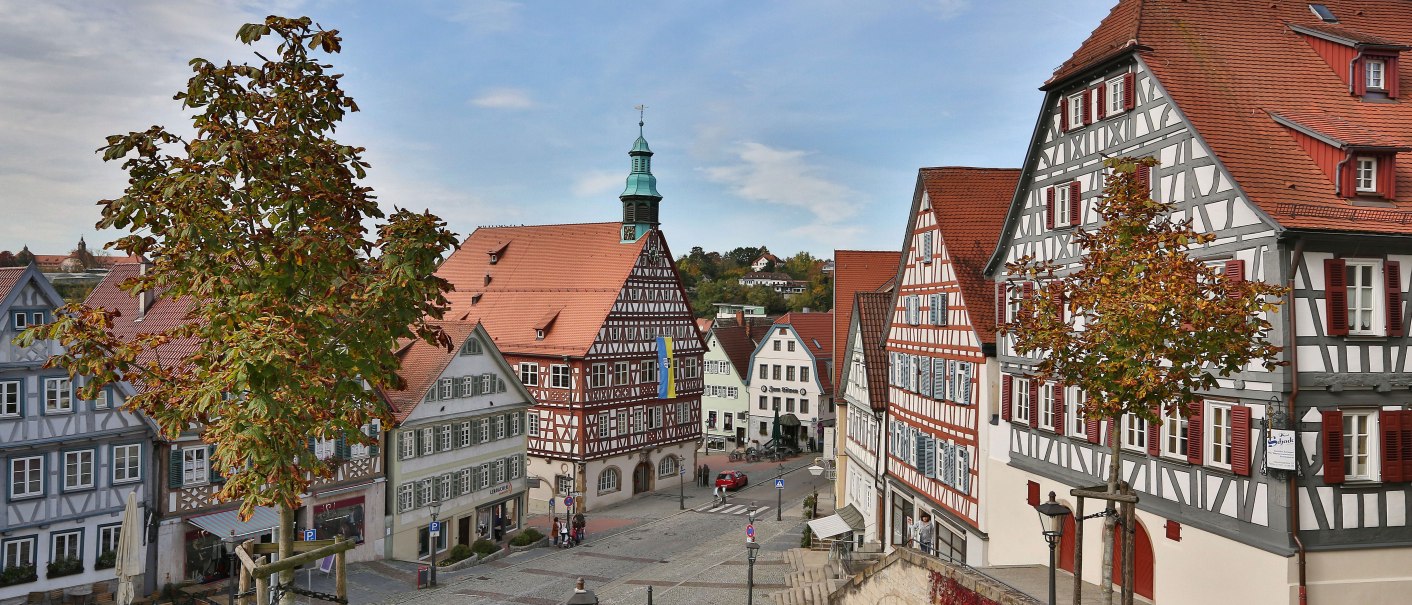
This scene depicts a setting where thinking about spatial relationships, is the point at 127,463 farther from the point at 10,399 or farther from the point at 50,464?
the point at 10,399

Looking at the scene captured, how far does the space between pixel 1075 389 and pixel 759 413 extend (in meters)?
42.5

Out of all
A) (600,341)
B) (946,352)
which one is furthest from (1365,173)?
(600,341)

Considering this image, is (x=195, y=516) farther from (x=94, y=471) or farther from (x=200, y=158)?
(x=200, y=158)

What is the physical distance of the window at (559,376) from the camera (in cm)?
4284

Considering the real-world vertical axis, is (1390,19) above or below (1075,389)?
above

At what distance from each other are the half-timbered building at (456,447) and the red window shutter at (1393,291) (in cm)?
2318

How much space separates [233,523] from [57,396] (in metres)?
5.05

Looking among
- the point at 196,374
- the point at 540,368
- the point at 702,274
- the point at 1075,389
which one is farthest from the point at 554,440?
the point at 702,274

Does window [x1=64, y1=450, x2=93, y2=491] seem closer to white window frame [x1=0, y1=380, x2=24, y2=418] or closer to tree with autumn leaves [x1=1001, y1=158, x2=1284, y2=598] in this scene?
white window frame [x1=0, y1=380, x2=24, y2=418]

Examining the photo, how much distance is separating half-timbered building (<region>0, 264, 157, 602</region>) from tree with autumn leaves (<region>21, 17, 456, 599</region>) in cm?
1742

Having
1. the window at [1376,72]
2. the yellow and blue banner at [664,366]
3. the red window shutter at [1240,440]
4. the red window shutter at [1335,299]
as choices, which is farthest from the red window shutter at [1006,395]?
the yellow and blue banner at [664,366]

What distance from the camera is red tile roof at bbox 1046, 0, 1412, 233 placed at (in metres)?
14.0

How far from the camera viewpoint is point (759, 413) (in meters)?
60.9

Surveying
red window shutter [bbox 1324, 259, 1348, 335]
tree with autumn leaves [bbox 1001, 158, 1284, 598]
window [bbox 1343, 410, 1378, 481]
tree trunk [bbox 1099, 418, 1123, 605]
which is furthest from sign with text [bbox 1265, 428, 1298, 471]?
tree trunk [bbox 1099, 418, 1123, 605]
